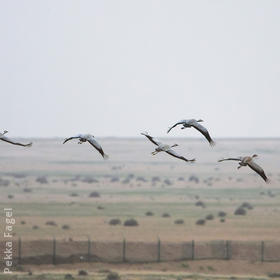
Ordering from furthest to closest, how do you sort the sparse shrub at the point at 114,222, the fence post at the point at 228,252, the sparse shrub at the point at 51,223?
the sparse shrub at the point at 114,222 → the sparse shrub at the point at 51,223 → the fence post at the point at 228,252

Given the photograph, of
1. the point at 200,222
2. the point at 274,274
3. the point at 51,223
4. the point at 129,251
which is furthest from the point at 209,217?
the point at 274,274

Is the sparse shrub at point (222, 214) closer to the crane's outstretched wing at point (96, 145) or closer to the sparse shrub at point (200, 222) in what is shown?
the sparse shrub at point (200, 222)

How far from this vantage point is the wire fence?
2864 inches

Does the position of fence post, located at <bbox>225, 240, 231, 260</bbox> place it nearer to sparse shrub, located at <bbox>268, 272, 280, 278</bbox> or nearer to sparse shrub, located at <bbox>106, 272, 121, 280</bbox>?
sparse shrub, located at <bbox>268, 272, 280, 278</bbox>

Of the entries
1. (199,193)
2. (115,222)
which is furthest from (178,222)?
(199,193)

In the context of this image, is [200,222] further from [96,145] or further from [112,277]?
[96,145]

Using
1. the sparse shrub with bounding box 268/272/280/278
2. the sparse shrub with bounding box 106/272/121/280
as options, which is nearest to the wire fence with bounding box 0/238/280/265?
the sparse shrub with bounding box 268/272/280/278

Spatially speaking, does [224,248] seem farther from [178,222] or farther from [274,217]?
[274,217]

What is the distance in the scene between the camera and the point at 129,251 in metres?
75.5

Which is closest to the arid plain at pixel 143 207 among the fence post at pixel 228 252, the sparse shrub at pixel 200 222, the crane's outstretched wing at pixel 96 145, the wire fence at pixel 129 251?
the sparse shrub at pixel 200 222

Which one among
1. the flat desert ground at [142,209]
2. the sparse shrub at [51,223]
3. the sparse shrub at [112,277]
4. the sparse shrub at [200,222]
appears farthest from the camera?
the sparse shrub at [200,222]

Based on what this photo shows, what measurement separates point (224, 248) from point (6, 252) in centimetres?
1492

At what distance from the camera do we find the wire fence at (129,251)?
72750 mm

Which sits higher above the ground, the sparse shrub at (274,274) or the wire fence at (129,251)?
the wire fence at (129,251)
